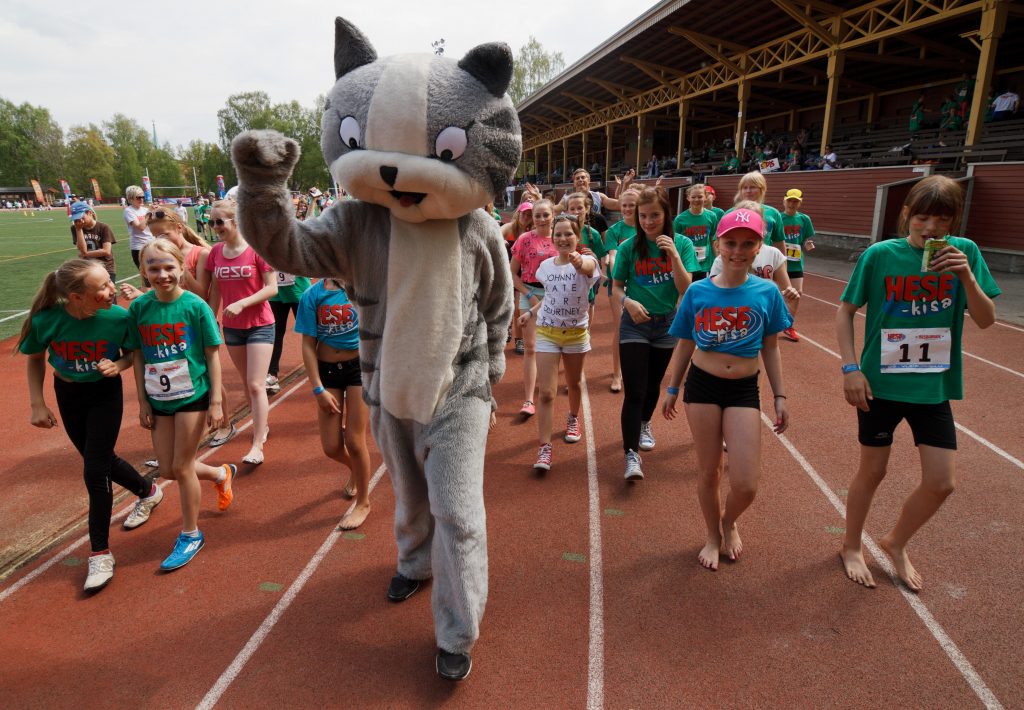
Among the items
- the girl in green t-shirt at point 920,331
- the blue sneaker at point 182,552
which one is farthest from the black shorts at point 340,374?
the girl in green t-shirt at point 920,331

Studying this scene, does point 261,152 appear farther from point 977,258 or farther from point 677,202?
point 677,202

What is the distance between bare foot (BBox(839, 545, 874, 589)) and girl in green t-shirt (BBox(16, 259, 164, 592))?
4.02 m

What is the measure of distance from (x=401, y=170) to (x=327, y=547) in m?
2.44

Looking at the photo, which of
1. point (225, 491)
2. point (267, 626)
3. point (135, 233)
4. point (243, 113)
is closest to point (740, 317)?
point (267, 626)

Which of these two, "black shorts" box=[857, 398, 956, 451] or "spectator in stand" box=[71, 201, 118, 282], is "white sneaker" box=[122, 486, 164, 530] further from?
"spectator in stand" box=[71, 201, 118, 282]

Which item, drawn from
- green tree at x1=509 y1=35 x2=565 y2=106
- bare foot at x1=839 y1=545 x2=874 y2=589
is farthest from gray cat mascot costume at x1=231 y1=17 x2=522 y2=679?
green tree at x1=509 y1=35 x2=565 y2=106

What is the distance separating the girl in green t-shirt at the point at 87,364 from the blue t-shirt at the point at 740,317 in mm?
3109

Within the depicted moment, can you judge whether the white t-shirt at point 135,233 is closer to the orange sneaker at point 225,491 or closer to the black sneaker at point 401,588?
the orange sneaker at point 225,491

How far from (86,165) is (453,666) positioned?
349ft

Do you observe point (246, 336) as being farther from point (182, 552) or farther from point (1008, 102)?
point (1008, 102)

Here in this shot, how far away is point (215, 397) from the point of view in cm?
331

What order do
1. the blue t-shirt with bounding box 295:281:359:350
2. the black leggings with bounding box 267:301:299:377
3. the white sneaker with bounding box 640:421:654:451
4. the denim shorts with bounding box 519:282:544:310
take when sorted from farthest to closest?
the black leggings with bounding box 267:301:299:377 → the denim shorts with bounding box 519:282:544:310 → the white sneaker with bounding box 640:421:654:451 → the blue t-shirt with bounding box 295:281:359:350

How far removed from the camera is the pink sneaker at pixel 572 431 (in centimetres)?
475

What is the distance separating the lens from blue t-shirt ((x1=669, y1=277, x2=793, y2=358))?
289 centimetres
